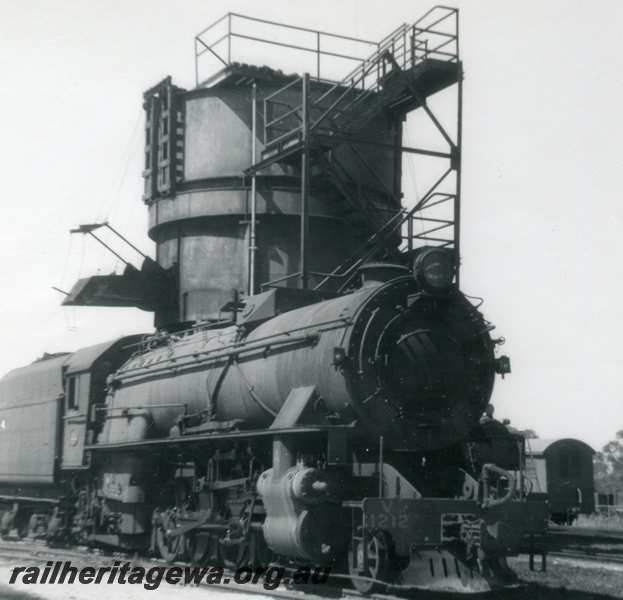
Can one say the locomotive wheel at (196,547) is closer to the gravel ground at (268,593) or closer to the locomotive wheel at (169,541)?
the locomotive wheel at (169,541)

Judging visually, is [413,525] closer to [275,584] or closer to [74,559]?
[275,584]

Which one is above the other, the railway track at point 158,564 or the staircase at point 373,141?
the staircase at point 373,141

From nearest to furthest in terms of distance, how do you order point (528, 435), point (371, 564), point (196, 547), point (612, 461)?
point (371, 564) < point (196, 547) < point (528, 435) < point (612, 461)

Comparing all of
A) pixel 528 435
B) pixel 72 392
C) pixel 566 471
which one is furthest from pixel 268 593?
pixel 528 435

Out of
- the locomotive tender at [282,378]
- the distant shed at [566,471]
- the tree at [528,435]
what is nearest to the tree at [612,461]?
the tree at [528,435]

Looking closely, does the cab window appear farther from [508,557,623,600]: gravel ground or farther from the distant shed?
the distant shed

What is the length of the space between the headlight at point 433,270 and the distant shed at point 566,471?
21.0 metres

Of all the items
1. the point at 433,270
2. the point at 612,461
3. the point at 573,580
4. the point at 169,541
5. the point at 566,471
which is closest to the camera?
the point at 433,270

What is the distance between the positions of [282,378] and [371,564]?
268 cm

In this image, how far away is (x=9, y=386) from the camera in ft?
70.2

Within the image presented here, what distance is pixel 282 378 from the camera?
11.6 metres

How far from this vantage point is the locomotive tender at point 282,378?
10.3 meters

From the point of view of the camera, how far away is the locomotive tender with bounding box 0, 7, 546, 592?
10273 millimetres

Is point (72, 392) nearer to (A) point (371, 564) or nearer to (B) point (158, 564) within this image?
(B) point (158, 564)
